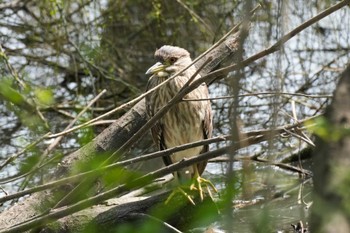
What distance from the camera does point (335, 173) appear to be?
131 centimetres

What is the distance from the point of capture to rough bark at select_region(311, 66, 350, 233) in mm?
1272

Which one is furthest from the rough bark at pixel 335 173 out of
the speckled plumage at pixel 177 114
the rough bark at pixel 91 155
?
the speckled plumage at pixel 177 114

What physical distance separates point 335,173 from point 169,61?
3.08m

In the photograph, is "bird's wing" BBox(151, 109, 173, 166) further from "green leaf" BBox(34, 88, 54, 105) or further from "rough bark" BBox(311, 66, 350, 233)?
"rough bark" BBox(311, 66, 350, 233)

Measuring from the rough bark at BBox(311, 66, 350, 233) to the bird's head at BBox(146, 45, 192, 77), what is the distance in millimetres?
2910

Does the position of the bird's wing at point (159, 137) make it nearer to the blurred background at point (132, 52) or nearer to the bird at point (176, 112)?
the bird at point (176, 112)

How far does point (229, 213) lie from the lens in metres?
1.37

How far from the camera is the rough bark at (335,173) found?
4.17 feet

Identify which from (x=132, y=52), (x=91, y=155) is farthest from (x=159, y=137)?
(x=132, y=52)

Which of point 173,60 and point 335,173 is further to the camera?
point 173,60

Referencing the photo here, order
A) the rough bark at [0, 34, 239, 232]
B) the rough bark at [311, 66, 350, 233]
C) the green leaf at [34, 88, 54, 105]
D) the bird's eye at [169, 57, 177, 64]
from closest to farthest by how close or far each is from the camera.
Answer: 1. the rough bark at [311, 66, 350, 233]
2. the green leaf at [34, 88, 54, 105]
3. the rough bark at [0, 34, 239, 232]
4. the bird's eye at [169, 57, 177, 64]

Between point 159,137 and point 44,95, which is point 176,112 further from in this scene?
point 44,95

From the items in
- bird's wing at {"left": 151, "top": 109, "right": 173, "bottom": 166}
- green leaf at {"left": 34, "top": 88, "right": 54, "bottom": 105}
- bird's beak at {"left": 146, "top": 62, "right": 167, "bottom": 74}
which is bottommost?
bird's wing at {"left": 151, "top": 109, "right": 173, "bottom": 166}

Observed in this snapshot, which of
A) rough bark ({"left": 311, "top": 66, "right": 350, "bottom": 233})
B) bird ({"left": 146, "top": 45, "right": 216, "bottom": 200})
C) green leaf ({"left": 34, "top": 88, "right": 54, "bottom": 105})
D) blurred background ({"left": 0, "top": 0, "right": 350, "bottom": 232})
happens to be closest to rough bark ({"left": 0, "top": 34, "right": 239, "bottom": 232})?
bird ({"left": 146, "top": 45, "right": 216, "bottom": 200})
